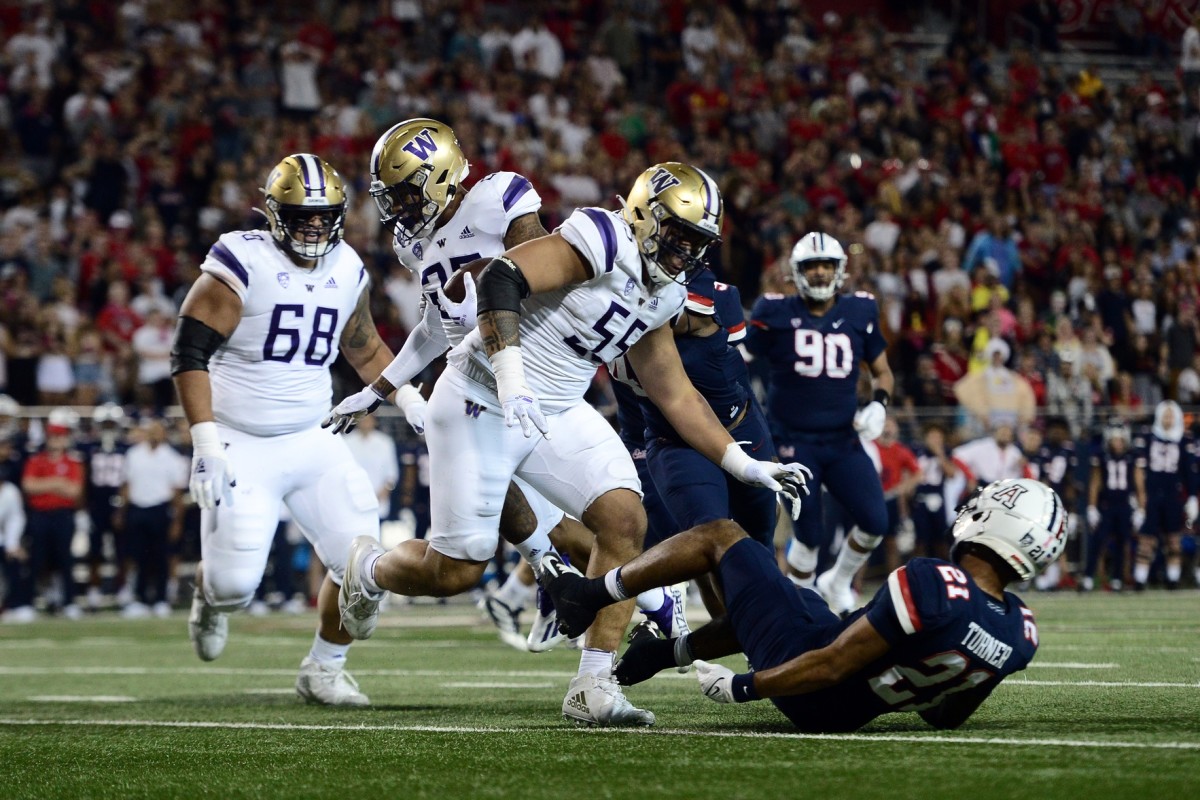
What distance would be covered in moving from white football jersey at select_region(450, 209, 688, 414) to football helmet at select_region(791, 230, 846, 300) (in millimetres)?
3587

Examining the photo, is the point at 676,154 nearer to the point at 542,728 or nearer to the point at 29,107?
the point at 29,107

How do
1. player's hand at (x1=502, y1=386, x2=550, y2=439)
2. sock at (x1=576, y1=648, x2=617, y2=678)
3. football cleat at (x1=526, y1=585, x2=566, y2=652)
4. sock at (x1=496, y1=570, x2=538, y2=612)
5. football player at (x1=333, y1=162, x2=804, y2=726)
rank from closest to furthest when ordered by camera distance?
player's hand at (x1=502, y1=386, x2=550, y2=439), football player at (x1=333, y1=162, x2=804, y2=726), sock at (x1=576, y1=648, x2=617, y2=678), football cleat at (x1=526, y1=585, x2=566, y2=652), sock at (x1=496, y1=570, x2=538, y2=612)

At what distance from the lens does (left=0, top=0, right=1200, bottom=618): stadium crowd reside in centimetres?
1420

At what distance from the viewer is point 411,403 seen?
6.74 metres

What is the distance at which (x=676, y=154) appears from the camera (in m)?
17.0

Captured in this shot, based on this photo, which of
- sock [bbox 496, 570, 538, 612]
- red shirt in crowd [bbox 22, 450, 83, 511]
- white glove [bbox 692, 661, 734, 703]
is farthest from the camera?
red shirt in crowd [bbox 22, 450, 83, 511]

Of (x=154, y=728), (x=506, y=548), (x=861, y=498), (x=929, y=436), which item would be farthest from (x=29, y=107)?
(x=154, y=728)

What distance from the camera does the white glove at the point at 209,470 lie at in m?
6.32

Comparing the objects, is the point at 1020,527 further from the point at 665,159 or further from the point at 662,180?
the point at 665,159

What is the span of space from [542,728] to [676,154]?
12.3m

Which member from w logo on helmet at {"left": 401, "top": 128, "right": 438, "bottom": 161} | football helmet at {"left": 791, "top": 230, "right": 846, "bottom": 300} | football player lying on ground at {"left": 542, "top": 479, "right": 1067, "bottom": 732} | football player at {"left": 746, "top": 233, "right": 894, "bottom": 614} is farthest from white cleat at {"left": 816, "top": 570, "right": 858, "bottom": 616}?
football player lying on ground at {"left": 542, "top": 479, "right": 1067, "bottom": 732}

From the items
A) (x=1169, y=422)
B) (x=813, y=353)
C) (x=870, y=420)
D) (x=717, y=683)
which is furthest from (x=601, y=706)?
(x=1169, y=422)

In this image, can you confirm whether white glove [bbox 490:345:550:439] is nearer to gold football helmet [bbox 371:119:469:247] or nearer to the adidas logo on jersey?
the adidas logo on jersey

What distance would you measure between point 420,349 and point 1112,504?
9.40 meters
